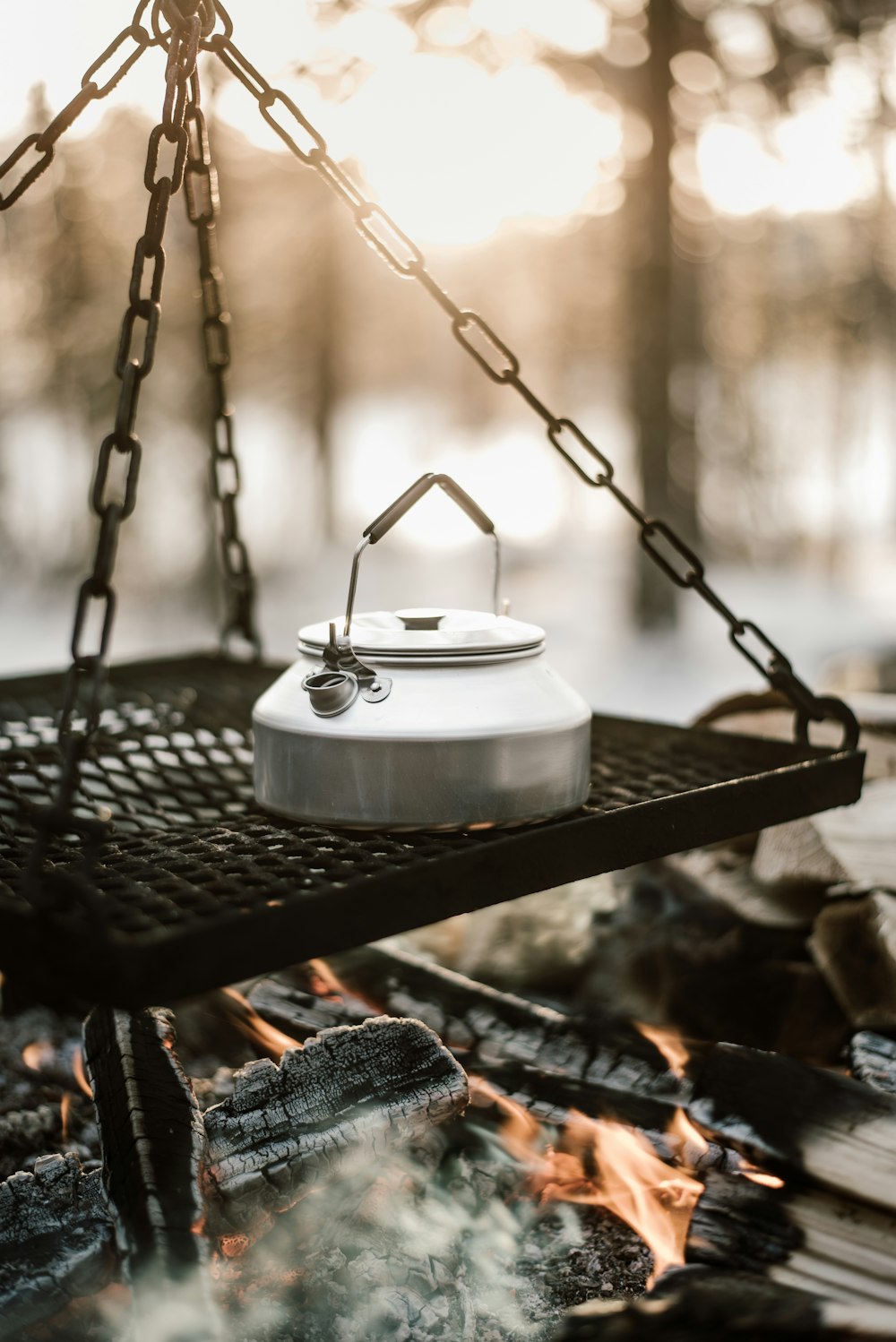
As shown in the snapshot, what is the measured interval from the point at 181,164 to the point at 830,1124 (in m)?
1.51

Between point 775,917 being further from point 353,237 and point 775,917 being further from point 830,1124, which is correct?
point 353,237

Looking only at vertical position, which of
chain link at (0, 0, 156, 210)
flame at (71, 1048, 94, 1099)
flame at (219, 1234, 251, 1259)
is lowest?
flame at (71, 1048, 94, 1099)

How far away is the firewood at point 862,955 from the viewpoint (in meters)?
2.02

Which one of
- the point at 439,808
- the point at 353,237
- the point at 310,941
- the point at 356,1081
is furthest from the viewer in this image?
the point at 353,237

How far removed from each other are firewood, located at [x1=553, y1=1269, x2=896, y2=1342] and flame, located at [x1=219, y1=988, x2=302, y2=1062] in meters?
0.93

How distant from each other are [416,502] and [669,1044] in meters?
1.09

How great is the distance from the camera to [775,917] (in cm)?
229

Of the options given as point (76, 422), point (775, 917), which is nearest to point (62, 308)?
point (76, 422)

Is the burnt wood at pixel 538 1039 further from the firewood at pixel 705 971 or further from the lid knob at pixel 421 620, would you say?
the lid knob at pixel 421 620

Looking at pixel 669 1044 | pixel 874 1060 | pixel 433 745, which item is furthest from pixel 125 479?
pixel 874 1060

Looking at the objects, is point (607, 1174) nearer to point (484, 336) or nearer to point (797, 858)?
point (797, 858)

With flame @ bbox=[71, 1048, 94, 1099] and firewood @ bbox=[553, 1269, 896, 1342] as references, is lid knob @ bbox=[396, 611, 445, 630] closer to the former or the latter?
firewood @ bbox=[553, 1269, 896, 1342]

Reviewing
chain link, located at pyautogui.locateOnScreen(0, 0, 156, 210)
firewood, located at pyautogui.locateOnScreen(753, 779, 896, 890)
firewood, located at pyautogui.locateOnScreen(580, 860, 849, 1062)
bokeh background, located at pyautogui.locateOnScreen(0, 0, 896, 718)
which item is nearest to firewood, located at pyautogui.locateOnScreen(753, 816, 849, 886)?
firewood, located at pyautogui.locateOnScreen(753, 779, 896, 890)

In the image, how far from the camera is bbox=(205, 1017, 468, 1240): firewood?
1.68 meters
